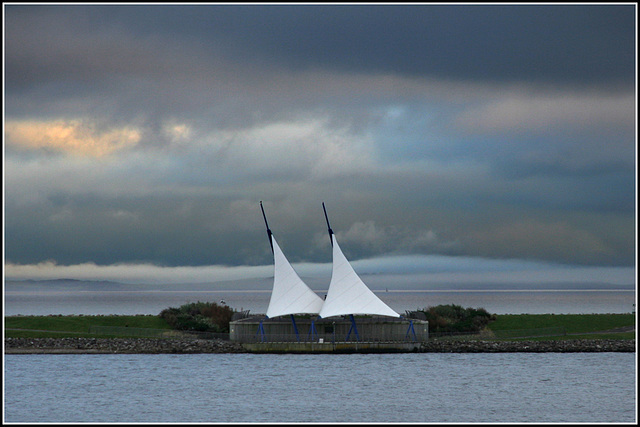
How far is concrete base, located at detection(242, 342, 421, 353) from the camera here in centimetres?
6694

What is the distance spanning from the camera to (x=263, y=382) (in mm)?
55844

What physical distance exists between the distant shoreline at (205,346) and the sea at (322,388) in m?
1.02

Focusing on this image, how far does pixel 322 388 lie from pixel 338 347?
45.8ft

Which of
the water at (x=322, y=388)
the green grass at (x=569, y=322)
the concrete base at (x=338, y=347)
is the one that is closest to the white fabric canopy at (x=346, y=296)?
the concrete base at (x=338, y=347)

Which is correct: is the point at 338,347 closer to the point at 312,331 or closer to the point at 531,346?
the point at 312,331

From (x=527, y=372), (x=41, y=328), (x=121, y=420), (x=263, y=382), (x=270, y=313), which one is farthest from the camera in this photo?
(x=41, y=328)

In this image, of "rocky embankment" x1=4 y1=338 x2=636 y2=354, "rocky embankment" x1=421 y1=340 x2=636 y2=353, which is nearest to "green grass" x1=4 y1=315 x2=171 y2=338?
"rocky embankment" x1=4 y1=338 x2=636 y2=354

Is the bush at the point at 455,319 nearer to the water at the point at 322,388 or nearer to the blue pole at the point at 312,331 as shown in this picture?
the water at the point at 322,388

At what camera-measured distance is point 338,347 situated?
67312 millimetres

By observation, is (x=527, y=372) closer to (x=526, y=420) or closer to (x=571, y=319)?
(x=526, y=420)

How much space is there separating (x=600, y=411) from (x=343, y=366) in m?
20.0

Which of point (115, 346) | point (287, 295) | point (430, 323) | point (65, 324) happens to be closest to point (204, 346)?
point (115, 346)

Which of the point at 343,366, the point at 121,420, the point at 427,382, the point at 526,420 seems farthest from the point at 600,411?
the point at 121,420

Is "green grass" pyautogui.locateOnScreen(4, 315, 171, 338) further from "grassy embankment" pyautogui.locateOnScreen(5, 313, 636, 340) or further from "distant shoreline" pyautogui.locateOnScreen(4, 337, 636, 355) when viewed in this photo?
"distant shoreline" pyautogui.locateOnScreen(4, 337, 636, 355)
